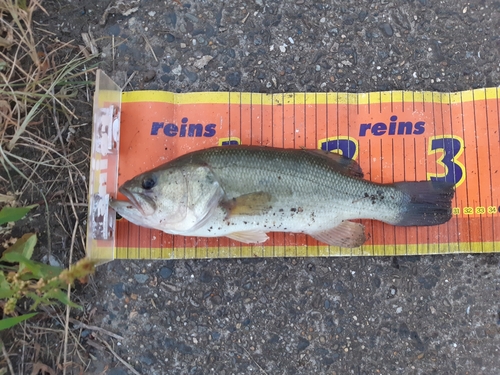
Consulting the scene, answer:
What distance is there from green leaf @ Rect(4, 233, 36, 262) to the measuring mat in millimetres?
589

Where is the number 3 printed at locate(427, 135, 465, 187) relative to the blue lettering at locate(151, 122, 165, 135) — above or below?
below

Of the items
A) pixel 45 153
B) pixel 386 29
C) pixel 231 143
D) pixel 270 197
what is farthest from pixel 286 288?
pixel 386 29

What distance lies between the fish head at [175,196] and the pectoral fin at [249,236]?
0.98 feet

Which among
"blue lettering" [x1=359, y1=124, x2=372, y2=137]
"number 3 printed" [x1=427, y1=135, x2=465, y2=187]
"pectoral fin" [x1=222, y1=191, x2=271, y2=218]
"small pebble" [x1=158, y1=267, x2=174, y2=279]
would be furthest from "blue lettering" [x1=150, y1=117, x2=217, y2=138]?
"number 3 printed" [x1=427, y1=135, x2=465, y2=187]

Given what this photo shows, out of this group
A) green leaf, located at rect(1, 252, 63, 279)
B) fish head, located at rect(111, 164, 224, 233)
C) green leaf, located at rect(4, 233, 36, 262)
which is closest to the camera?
green leaf, located at rect(1, 252, 63, 279)

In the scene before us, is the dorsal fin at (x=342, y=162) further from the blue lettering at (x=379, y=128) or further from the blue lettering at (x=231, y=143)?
the blue lettering at (x=231, y=143)

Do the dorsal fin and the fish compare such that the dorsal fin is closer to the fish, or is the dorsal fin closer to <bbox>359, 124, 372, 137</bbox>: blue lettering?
the fish

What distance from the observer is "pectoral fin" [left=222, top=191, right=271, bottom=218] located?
2.90m

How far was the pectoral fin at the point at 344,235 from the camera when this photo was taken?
3.12 metres

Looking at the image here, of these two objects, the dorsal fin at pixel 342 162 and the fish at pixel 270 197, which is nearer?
the fish at pixel 270 197

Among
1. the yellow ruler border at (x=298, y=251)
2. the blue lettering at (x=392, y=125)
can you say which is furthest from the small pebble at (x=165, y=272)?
the blue lettering at (x=392, y=125)

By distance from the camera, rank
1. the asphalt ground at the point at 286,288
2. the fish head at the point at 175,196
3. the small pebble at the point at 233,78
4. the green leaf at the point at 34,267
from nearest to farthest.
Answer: the green leaf at the point at 34,267 → the fish head at the point at 175,196 → the asphalt ground at the point at 286,288 → the small pebble at the point at 233,78

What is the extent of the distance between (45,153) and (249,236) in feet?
5.90

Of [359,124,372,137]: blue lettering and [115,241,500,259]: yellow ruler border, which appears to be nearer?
[115,241,500,259]: yellow ruler border
